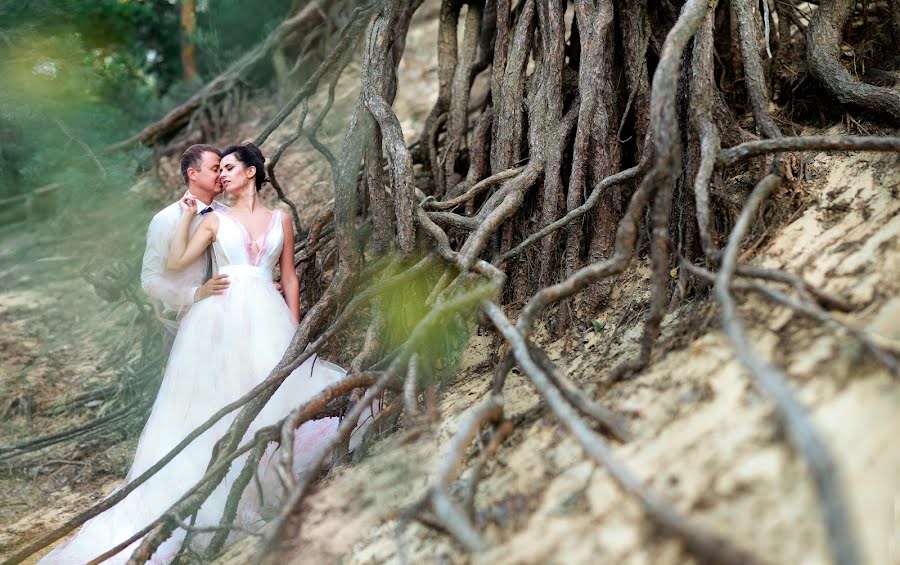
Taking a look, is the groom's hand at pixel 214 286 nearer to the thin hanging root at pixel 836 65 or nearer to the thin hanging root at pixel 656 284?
the thin hanging root at pixel 656 284

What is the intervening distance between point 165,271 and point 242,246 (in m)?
0.34

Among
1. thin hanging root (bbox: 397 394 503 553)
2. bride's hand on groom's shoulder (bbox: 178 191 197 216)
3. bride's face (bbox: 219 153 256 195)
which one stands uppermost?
bride's face (bbox: 219 153 256 195)

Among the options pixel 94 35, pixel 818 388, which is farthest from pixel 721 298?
pixel 94 35

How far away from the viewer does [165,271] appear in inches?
118

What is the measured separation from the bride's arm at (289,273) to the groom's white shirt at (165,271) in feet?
1.17

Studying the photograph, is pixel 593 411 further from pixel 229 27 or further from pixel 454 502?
pixel 229 27

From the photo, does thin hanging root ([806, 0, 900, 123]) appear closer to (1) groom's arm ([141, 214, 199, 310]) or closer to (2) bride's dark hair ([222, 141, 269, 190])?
(2) bride's dark hair ([222, 141, 269, 190])

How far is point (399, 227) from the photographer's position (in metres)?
2.72

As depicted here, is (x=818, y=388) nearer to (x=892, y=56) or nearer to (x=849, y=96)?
(x=849, y=96)

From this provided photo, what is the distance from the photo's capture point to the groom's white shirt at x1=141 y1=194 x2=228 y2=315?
298 cm

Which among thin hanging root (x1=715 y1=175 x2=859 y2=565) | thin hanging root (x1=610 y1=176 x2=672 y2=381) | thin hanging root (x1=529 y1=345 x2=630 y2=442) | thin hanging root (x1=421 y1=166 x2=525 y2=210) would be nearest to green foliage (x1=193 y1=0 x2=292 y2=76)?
thin hanging root (x1=421 y1=166 x2=525 y2=210)

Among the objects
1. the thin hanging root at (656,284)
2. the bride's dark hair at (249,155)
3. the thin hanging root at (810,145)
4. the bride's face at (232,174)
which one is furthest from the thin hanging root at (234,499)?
the thin hanging root at (810,145)

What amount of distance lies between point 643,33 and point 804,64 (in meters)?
0.67

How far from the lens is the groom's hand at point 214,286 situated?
9.47 ft
